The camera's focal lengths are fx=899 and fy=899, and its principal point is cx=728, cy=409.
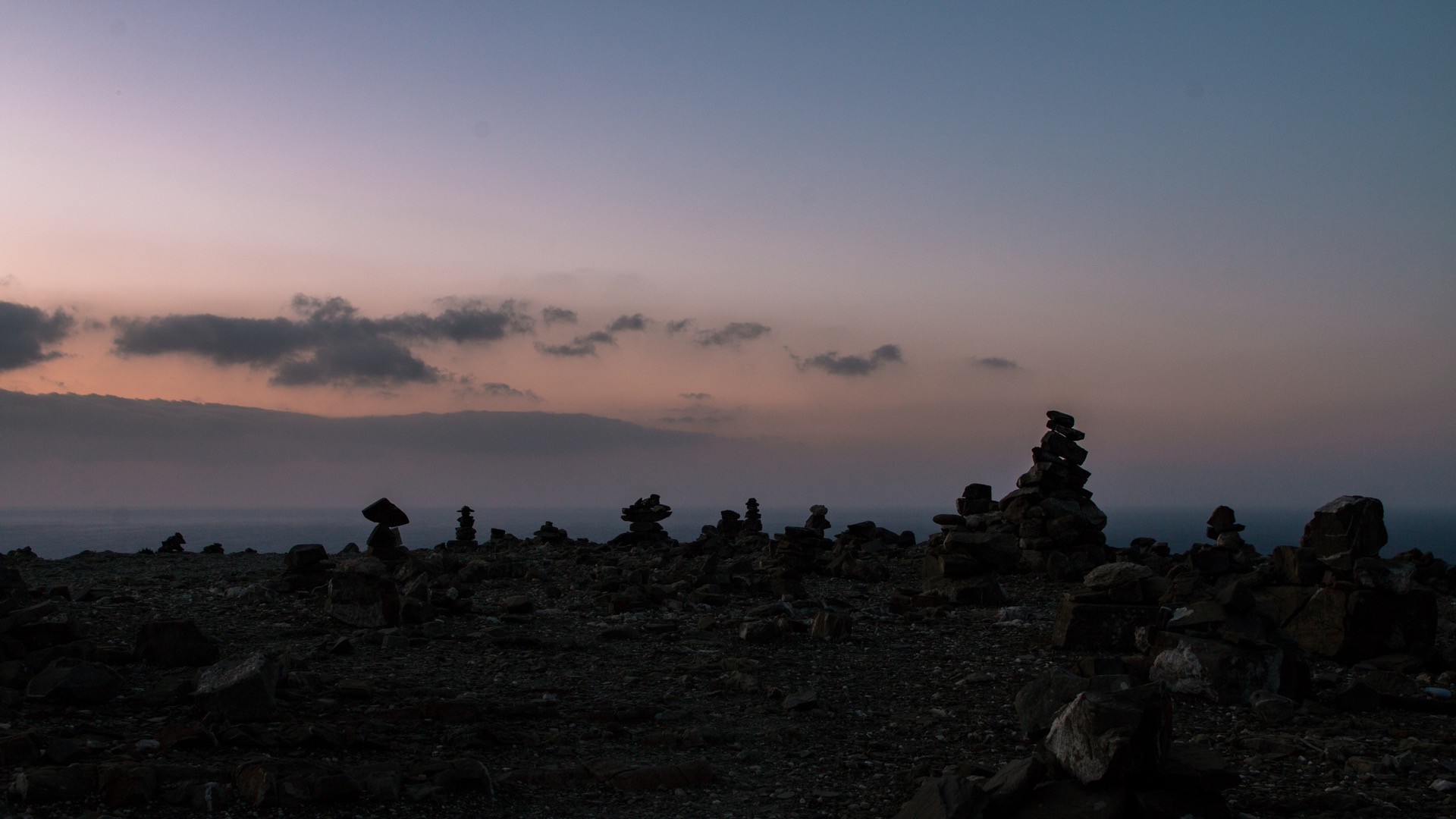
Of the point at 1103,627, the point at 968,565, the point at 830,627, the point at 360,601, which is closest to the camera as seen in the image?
the point at 1103,627

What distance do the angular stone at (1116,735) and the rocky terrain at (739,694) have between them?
0.08ft

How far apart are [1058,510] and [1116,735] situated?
21872 mm

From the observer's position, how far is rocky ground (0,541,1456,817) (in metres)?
8.62

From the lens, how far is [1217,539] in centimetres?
2977

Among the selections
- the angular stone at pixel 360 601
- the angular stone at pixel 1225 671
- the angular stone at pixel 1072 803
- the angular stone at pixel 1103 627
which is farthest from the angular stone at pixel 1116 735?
the angular stone at pixel 360 601

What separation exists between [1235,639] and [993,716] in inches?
152

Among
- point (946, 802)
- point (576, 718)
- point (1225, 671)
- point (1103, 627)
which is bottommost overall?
point (576, 718)

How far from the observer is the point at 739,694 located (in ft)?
44.9

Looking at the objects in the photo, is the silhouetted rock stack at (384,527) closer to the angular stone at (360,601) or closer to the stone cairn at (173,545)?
the angular stone at (360,601)

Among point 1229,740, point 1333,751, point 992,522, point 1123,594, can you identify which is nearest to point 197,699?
point 1229,740

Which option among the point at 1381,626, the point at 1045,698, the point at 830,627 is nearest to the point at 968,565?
the point at 830,627

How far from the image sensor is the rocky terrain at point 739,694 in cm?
827

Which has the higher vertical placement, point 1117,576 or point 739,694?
point 1117,576

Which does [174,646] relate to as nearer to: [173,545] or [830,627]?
[830,627]
